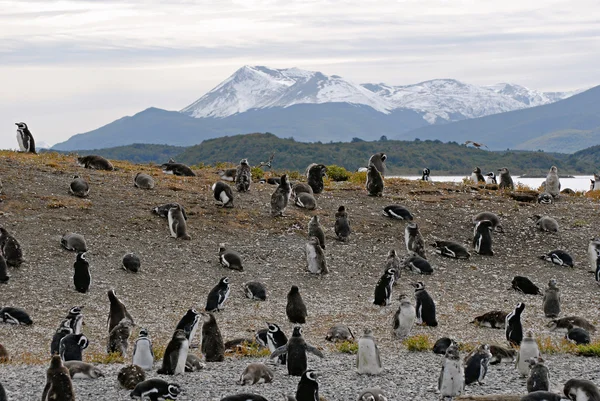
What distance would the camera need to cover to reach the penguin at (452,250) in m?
20.8

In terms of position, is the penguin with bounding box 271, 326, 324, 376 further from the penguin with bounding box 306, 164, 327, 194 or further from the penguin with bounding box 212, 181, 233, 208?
the penguin with bounding box 306, 164, 327, 194

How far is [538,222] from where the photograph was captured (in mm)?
23172

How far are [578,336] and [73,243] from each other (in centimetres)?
1043

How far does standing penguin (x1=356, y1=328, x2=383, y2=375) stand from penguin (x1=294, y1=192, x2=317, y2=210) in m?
12.1

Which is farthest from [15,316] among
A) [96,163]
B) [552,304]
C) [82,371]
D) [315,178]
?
[96,163]

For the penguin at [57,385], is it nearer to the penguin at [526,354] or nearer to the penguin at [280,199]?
the penguin at [526,354]

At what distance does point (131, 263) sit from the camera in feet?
58.9

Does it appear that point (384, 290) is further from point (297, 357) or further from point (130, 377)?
point (130, 377)

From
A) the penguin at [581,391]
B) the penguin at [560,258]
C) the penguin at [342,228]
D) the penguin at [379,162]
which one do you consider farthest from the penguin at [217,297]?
the penguin at [379,162]

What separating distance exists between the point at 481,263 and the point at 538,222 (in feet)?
10.5

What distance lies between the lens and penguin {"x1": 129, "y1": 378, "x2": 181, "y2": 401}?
970 centimetres

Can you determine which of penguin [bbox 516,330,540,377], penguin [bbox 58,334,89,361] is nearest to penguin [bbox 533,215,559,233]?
penguin [bbox 516,330,540,377]

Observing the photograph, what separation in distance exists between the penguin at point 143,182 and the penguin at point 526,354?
1429cm

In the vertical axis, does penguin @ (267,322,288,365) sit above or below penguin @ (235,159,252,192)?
below
